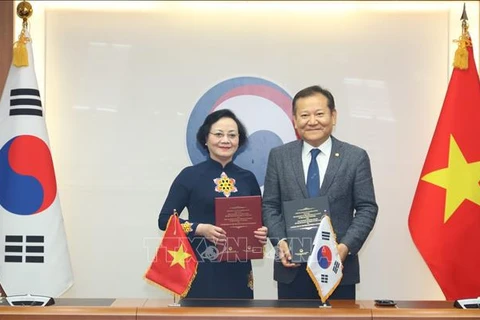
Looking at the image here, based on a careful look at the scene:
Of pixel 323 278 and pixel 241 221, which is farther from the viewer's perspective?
pixel 241 221

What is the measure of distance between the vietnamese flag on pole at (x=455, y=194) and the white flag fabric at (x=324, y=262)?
2.60ft

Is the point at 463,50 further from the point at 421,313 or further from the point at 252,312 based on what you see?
the point at 252,312

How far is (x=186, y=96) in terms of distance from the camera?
147 inches

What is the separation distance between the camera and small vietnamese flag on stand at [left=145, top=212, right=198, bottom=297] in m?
2.47

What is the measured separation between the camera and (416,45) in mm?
3715

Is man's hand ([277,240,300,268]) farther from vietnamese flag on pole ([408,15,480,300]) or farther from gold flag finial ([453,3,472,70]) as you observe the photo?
gold flag finial ([453,3,472,70])

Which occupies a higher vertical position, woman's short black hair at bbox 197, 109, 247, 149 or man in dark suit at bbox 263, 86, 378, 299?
woman's short black hair at bbox 197, 109, 247, 149

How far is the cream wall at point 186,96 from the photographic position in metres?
3.72

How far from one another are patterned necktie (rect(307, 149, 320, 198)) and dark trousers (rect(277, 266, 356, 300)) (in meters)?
0.33

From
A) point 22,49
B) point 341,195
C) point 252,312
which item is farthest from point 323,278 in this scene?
Result: point 22,49

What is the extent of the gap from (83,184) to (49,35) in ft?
2.89

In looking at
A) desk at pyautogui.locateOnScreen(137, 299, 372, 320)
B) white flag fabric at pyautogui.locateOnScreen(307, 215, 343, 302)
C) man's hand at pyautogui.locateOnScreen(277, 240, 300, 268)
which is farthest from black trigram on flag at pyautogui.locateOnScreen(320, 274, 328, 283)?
man's hand at pyautogui.locateOnScreen(277, 240, 300, 268)

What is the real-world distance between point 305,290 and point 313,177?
491mm

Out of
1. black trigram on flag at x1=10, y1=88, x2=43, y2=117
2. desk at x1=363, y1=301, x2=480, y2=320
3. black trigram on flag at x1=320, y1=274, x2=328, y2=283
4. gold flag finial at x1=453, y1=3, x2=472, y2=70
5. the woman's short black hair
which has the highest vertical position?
gold flag finial at x1=453, y1=3, x2=472, y2=70
